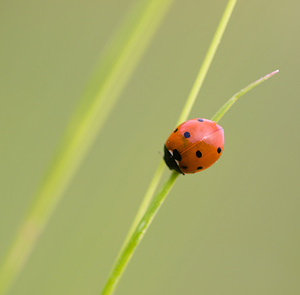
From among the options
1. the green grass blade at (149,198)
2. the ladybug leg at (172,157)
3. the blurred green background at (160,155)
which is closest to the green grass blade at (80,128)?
the green grass blade at (149,198)

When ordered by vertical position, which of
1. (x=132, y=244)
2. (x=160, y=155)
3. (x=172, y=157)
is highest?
(x=160, y=155)

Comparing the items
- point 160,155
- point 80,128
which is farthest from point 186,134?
point 160,155

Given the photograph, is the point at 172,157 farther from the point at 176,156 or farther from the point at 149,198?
the point at 149,198

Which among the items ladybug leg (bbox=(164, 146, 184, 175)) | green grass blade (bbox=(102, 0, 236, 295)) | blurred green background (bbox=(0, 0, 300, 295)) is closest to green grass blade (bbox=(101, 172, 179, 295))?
green grass blade (bbox=(102, 0, 236, 295))

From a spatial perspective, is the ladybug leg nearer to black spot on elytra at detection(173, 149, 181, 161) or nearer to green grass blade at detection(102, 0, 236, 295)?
black spot on elytra at detection(173, 149, 181, 161)

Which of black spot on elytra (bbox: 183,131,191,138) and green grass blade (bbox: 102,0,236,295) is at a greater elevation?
black spot on elytra (bbox: 183,131,191,138)

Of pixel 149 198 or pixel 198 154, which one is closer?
pixel 149 198

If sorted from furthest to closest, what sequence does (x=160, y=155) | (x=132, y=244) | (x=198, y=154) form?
(x=160, y=155), (x=198, y=154), (x=132, y=244)

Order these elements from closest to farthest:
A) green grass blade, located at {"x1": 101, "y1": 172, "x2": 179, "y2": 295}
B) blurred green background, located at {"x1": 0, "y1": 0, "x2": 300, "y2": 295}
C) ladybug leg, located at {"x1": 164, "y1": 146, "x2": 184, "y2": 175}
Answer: green grass blade, located at {"x1": 101, "y1": 172, "x2": 179, "y2": 295}
ladybug leg, located at {"x1": 164, "y1": 146, "x2": 184, "y2": 175}
blurred green background, located at {"x1": 0, "y1": 0, "x2": 300, "y2": 295}
